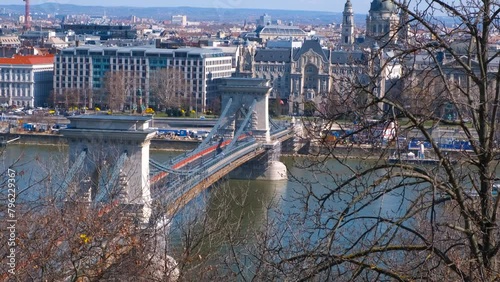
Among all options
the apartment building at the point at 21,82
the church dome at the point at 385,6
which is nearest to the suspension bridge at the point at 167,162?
the church dome at the point at 385,6

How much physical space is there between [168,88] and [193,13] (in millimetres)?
63418

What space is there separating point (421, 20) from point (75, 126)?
6352mm

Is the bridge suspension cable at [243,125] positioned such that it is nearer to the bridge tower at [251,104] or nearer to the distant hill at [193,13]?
the bridge tower at [251,104]

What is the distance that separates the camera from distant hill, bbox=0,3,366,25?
7238 cm

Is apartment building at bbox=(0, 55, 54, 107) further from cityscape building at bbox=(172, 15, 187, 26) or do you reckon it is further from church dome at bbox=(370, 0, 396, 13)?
cityscape building at bbox=(172, 15, 187, 26)

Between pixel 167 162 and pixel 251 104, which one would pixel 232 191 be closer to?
pixel 167 162

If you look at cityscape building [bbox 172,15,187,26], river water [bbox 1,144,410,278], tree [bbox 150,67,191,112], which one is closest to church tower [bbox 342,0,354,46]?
tree [bbox 150,67,191,112]

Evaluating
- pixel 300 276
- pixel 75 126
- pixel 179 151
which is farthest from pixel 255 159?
pixel 300 276

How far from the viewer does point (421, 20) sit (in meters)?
1.63

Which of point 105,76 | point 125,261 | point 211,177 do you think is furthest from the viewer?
point 105,76

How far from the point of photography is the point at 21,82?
20.6 m

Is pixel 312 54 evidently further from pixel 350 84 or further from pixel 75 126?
pixel 350 84

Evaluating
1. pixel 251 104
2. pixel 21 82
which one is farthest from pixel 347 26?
pixel 251 104

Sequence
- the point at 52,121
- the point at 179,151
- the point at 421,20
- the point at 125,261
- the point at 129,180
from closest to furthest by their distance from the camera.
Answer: the point at 421,20 < the point at 125,261 < the point at 129,180 < the point at 179,151 < the point at 52,121
